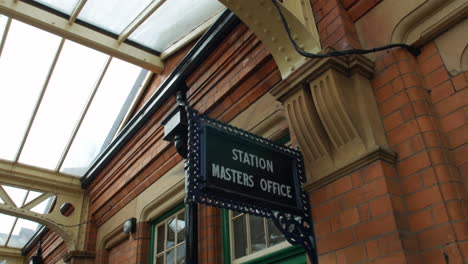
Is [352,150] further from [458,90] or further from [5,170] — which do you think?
[5,170]

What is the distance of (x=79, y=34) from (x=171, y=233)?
2.87 metres

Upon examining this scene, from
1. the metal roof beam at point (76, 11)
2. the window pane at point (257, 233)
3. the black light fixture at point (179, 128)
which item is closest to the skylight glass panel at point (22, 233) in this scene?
the metal roof beam at point (76, 11)

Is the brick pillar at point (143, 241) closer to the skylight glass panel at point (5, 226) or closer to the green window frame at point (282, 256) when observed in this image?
the green window frame at point (282, 256)

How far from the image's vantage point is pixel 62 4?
548cm

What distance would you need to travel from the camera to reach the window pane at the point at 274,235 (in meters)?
3.65

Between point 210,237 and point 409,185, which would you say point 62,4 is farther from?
point 409,185

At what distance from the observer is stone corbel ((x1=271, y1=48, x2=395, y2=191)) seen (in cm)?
272

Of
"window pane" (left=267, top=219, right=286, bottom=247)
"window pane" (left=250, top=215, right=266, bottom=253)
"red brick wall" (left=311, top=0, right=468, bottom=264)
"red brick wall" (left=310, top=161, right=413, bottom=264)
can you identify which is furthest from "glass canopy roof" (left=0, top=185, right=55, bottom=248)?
"red brick wall" (left=311, top=0, right=468, bottom=264)

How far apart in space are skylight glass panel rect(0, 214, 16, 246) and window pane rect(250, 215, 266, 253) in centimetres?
811

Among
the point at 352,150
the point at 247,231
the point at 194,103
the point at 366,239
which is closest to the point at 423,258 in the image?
the point at 366,239

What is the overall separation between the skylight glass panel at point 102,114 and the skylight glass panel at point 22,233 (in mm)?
3628

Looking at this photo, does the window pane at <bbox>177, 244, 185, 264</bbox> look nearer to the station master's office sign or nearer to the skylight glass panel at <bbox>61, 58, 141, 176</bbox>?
the station master's office sign

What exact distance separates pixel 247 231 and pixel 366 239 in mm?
1689

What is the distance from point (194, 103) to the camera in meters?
5.09
